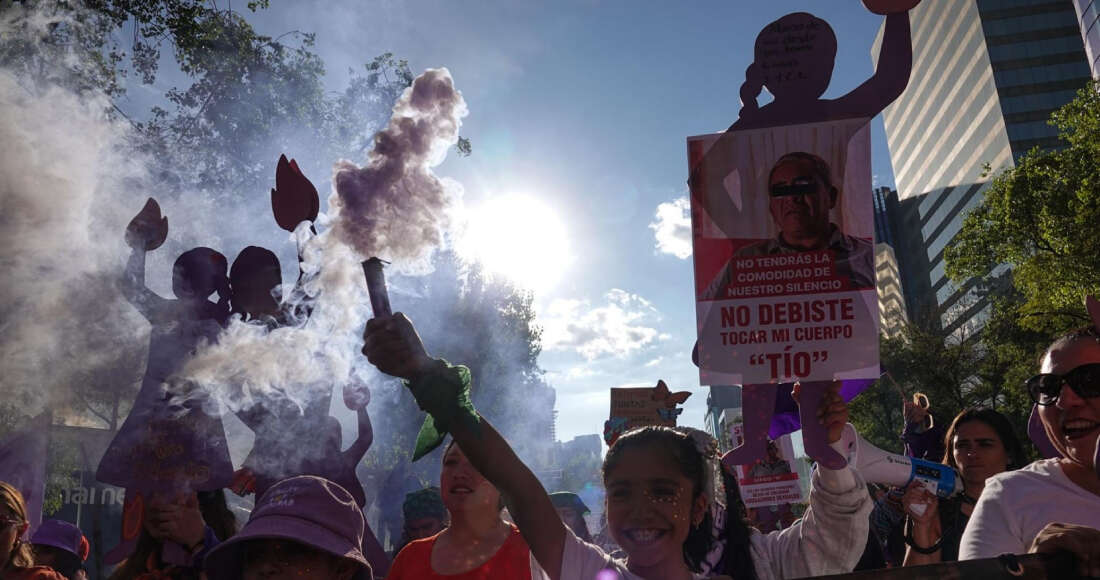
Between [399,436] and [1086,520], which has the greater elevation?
[399,436]

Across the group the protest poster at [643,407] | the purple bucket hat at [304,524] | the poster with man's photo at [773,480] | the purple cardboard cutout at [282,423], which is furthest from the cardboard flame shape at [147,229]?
the poster with man's photo at [773,480]

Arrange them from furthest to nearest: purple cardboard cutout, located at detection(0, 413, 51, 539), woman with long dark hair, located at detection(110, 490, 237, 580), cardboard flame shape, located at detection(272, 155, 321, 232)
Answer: purple cardboard cutout, located at detection(0, 413, 51, 539) → woman with long dark hair, located at detection(110, 490, 237, 580) → cardboard flame shape, located at detection(272, 155, 321, 232)

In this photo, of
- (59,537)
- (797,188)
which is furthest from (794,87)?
(59,537)

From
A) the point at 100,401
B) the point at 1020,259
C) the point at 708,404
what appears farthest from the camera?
the point at 708,404

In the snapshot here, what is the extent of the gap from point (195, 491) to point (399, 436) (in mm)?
18292

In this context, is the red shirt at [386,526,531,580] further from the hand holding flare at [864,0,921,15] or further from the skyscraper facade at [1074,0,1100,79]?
the skyscraper facade at [1074,0,1100,79]

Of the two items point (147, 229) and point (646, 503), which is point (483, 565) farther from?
point (147, 229)

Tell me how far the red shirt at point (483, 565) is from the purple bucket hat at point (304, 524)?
498 millimetres

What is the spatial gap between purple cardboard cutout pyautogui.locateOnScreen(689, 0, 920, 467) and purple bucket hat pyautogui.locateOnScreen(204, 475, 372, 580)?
176cm

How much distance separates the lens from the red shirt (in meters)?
2.89

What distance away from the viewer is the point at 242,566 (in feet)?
8.13

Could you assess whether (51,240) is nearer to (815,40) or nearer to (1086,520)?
(815,40)

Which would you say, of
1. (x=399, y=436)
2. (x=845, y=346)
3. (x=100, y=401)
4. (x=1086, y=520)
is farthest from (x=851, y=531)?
(x=399, y=436)

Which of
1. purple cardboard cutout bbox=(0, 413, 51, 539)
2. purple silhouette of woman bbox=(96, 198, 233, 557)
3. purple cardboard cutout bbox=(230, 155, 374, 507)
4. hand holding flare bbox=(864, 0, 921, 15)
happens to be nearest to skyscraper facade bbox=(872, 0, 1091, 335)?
hand holding flare bbox=(864, 0, 921, 15)
